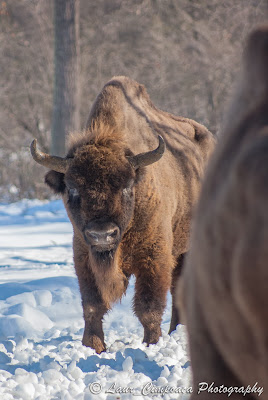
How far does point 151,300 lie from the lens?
15.7 feet

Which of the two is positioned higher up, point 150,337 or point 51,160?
point 51,160

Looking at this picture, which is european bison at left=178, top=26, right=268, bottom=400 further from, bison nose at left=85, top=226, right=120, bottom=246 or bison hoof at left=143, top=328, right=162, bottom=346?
bison hoof at left=143, top=328, right=162, bottom=346

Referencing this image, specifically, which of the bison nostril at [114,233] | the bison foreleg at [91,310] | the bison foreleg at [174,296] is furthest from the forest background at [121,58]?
the bison nostril at [114,233]

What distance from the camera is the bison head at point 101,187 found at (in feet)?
14.2

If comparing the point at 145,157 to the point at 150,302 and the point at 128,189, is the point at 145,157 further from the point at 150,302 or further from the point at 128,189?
the point at 150,302

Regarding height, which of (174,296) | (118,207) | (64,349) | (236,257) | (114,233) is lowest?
(174,296)

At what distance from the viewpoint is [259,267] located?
107 cm

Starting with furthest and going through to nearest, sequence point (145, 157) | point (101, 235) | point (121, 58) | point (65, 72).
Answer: point (121, 58), point (65, 72), point (145, 157), point (101, 235)

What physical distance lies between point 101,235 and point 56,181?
0.83 m

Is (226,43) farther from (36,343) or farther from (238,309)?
(238,309)

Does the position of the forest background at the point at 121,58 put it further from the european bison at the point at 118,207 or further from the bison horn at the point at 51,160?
the bison horn at the point at 51,160

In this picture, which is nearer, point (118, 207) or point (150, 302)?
point (118, 207)

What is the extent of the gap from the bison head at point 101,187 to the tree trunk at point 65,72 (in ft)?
25.9

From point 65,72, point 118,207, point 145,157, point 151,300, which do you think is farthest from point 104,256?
point 65,72
